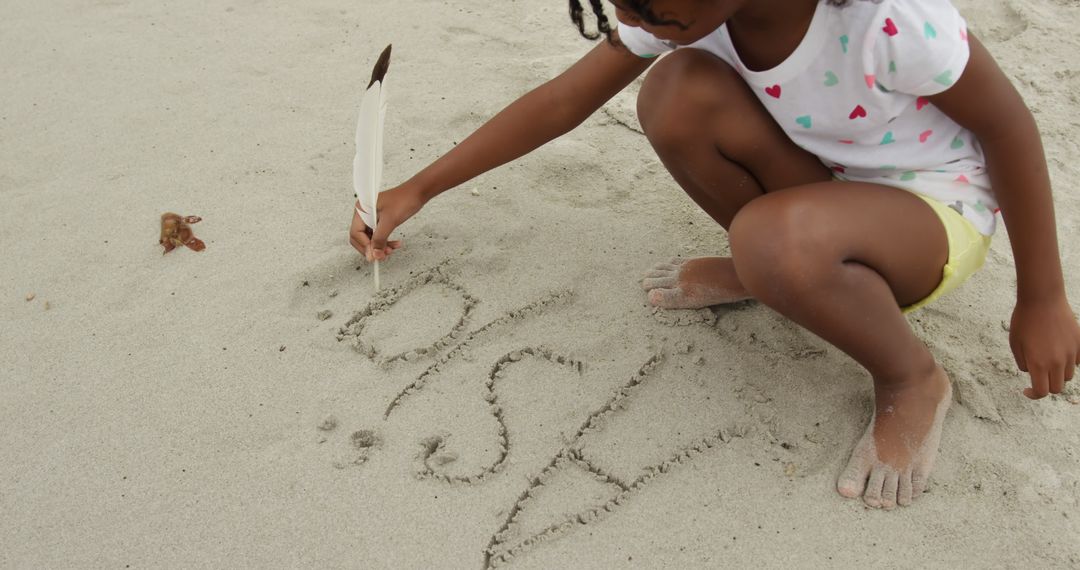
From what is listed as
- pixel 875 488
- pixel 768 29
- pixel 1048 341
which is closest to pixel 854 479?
pixel 875 488

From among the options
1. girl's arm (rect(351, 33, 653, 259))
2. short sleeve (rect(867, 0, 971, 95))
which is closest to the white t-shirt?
short sleeve (rect(867, 0, 971, 95))

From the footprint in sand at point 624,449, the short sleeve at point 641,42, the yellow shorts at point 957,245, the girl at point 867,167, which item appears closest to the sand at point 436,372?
the footprint in sand at point 624,449

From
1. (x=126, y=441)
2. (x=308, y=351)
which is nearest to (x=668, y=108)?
(x=308, y=351)

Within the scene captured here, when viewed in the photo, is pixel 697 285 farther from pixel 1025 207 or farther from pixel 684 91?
pixel 1025 207

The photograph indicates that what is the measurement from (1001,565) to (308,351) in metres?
1.37

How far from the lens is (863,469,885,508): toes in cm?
157

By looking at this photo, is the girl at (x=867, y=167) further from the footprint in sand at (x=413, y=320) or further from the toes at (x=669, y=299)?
the footprint in sand at (x=413, y=320)

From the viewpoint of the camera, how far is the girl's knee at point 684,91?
1.65 m

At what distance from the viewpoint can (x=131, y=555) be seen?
1.55 m

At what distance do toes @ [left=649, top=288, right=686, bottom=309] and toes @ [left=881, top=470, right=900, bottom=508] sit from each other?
566 millimetres

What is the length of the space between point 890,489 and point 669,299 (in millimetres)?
608

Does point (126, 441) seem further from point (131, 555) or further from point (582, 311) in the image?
point (582, 311)

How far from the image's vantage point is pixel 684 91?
1679 millimetres

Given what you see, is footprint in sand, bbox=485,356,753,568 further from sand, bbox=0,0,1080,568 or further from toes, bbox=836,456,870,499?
toes, bbox=836,456,870,499
